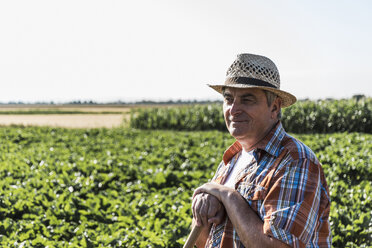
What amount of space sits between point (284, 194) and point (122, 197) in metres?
4.87

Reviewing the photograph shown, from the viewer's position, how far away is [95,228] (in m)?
5.58

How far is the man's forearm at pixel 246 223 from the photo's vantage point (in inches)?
70.2

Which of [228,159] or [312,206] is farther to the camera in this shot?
[228,159]

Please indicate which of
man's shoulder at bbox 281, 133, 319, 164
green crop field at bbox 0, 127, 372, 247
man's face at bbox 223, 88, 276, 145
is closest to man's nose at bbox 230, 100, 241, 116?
man's face at bbox 223, 88, 276, 145

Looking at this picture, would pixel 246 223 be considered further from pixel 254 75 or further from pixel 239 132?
pixel 254 75

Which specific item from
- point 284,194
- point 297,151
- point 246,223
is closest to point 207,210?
point 246,223

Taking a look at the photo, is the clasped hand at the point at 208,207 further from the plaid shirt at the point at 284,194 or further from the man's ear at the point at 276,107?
the man's ear at the point at 276,107

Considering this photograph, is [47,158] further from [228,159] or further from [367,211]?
[228,159]

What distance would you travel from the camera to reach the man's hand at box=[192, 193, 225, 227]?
6.59ft

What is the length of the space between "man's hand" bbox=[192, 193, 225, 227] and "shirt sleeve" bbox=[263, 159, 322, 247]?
27cm

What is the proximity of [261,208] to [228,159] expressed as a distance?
28.5 inches

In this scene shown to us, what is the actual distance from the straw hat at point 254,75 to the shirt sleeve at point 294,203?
44cm

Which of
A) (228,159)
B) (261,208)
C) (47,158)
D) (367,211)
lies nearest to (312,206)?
(261,208)

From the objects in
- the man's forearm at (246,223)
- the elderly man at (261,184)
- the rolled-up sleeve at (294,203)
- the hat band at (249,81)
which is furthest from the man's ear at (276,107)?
the man's forearm at (246,223)
